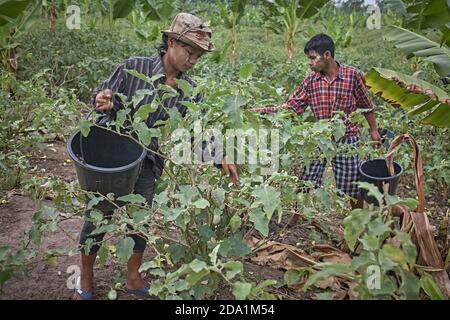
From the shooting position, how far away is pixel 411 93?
10.1 feet

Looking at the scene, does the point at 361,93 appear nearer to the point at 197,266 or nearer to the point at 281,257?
the point at 281,257

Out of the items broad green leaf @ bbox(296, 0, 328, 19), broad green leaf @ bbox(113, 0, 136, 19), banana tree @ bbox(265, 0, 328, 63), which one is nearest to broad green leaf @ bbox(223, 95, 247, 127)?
broad green leaf @ bbox(113, 0, 136, 19)

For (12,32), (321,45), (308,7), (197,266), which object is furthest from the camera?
(308,7)

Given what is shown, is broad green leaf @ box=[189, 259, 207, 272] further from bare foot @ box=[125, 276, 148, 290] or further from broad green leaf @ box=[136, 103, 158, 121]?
bare foot @ box=[125, 276, 148, 290]

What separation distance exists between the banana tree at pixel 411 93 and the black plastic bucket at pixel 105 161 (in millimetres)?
1583

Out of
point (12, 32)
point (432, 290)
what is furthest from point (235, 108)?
point (12, 32)

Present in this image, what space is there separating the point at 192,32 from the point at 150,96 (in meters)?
0.40

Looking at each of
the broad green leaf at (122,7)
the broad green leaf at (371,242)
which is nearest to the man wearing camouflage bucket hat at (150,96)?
the broad green leaf at (371,242)

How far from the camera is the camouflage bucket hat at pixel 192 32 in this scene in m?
2.51

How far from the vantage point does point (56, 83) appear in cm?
734
